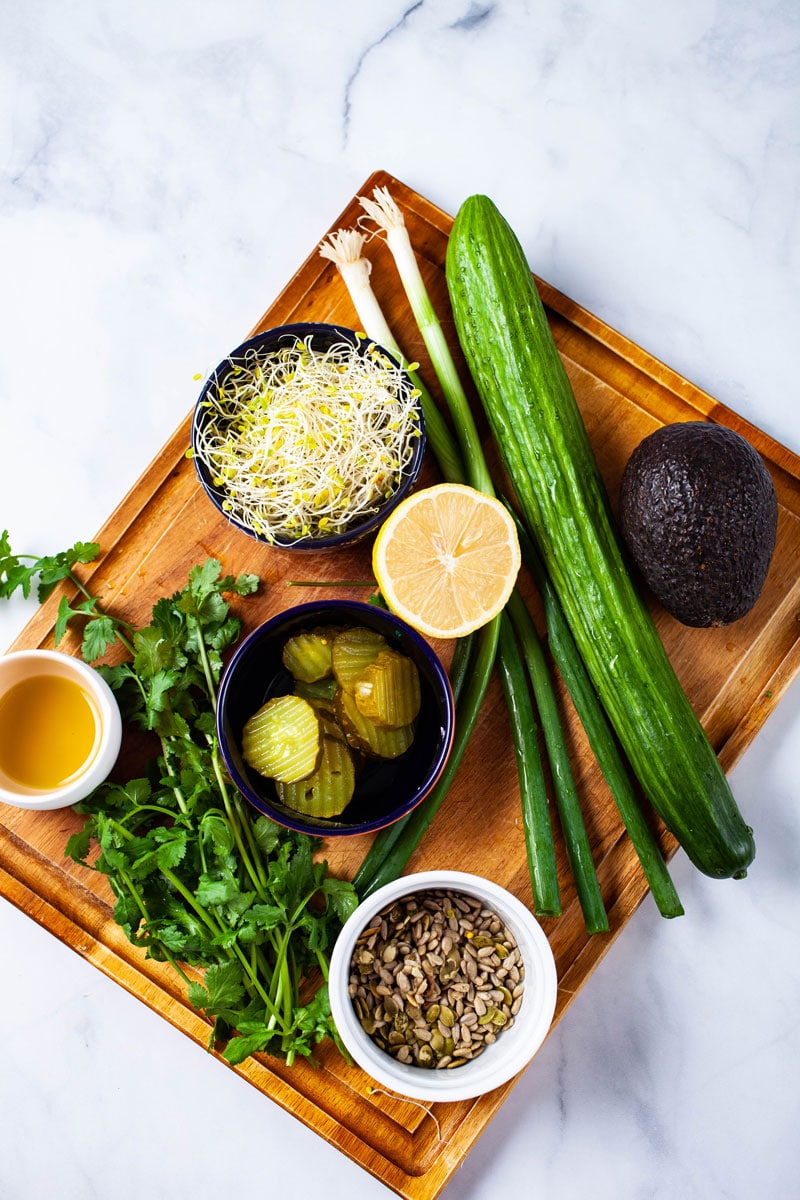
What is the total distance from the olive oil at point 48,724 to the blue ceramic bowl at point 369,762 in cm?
37

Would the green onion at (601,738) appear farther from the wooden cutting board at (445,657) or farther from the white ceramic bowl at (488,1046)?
the white ceramic bowl at (488,1046)

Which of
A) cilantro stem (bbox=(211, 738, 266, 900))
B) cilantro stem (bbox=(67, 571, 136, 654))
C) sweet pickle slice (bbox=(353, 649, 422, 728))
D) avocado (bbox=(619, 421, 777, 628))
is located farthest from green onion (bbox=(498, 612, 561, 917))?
cilantro stem (bbox=(67, 571, 136, 654))

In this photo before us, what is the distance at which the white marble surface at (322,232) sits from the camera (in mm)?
2529

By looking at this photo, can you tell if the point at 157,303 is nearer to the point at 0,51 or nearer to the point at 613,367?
the point at 0,51

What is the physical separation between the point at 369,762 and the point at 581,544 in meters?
0.71

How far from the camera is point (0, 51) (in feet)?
9.04

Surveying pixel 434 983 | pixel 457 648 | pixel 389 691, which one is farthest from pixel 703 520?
pixel 434 983

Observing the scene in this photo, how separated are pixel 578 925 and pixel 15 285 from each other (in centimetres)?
229

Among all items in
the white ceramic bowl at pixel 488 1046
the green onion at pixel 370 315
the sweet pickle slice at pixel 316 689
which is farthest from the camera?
the green onion at pixel 370 315

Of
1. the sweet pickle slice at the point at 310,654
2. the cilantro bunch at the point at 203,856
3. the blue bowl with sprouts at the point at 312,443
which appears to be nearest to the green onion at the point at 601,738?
the blue bowl with sprouts at the point at 312,443

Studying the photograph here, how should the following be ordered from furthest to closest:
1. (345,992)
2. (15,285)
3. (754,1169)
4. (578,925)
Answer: (15,285)
(754,1169)
(578,925)
(345,992)

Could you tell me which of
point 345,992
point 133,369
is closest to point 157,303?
point 133,369

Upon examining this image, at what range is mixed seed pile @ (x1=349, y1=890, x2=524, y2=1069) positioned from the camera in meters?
2.14

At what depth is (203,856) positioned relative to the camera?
2113mm
